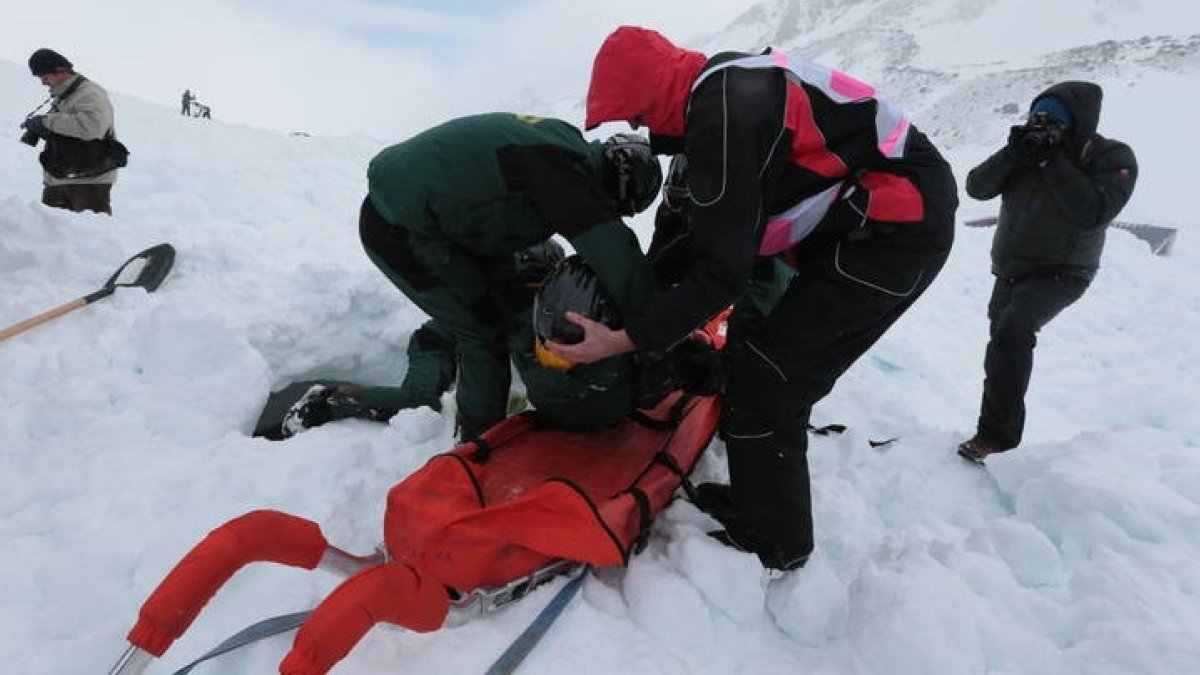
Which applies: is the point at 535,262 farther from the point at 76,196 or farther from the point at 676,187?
the point at 76,196

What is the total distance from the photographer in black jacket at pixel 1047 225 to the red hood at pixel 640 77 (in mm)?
1946

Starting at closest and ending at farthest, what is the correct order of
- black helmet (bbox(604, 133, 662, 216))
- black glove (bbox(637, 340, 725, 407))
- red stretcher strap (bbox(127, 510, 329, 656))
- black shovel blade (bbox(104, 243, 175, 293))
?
red stretcher strap (bbox(127, 510, 329, 656)) → black helmet (bbox(604, 133, 662, 216)) → black glove (bbox(637, 340, 725, 407)) → black shovel blade (bbox(104, 243, 175, 293))

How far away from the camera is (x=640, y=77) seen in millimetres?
1834

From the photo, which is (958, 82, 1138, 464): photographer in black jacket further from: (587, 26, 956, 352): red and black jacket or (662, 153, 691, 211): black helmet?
(662, 153, 691, 211): black helmet

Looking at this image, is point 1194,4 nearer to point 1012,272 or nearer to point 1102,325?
point 1102,325

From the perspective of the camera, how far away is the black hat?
444cm

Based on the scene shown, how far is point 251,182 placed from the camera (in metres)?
7.79

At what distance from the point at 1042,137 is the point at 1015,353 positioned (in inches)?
36.2

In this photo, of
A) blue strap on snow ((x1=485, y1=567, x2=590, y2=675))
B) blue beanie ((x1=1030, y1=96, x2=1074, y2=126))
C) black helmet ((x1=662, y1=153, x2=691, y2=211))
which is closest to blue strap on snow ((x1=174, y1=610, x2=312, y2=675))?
blue strap on snow ((x1=485, y1=567, x2=590, y2=675))

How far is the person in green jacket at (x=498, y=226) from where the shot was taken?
2.13 meters

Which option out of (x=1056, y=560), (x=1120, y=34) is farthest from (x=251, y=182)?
(x=1120, y=34)

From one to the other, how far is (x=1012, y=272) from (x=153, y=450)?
139 inches

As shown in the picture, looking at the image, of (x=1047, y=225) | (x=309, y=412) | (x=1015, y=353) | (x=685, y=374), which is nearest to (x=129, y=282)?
(x=309, y=412)

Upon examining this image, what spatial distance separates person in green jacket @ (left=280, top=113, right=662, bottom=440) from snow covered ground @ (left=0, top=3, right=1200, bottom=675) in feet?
1.59
